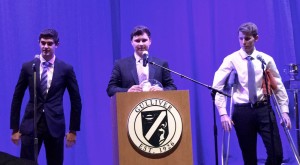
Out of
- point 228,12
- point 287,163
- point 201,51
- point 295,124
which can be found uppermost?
point 228,12

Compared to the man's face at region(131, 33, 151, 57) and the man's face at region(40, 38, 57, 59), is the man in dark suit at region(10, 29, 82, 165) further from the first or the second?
the man's face at region(131, 33, 151, 57)

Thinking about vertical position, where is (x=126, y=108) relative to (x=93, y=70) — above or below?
below

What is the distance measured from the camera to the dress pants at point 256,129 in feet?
12.5

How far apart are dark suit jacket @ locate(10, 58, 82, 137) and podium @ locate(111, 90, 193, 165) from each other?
80 cm

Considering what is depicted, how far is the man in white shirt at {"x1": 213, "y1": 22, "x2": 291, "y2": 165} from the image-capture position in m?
3.83

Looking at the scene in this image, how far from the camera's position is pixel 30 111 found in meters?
3.50

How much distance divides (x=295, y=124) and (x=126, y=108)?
3541 mm

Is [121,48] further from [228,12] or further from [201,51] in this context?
[228,12]

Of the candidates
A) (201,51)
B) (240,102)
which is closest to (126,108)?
(240,102)

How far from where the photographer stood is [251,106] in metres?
3.89

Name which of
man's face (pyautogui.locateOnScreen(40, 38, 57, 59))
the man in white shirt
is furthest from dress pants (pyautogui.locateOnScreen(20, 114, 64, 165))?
the man in white shirt

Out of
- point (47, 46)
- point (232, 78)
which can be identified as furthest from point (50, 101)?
point (232, 78)

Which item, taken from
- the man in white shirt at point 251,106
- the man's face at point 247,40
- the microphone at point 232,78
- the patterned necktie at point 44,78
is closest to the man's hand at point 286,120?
the man in white shirt at point 251,106

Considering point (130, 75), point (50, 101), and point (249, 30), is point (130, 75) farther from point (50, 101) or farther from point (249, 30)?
point (249, 30)
